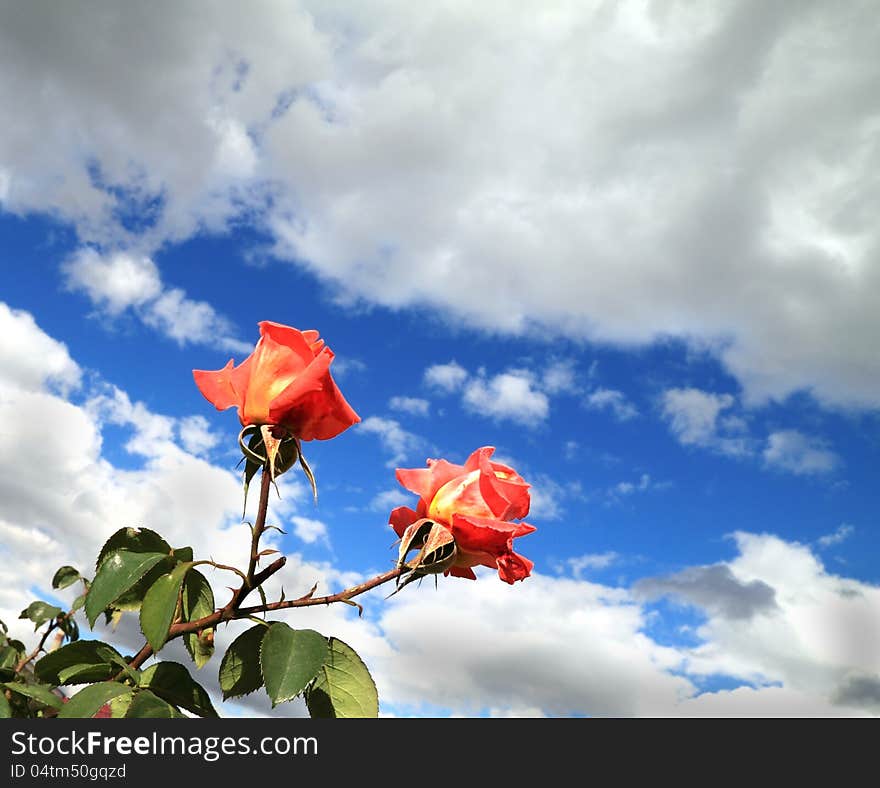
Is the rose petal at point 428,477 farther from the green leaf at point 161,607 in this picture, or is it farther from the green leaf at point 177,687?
the green leaf at point 177,687

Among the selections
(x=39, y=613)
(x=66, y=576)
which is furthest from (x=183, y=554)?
(x=66, y=576)

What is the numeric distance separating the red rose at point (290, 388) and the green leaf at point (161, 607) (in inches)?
22.6

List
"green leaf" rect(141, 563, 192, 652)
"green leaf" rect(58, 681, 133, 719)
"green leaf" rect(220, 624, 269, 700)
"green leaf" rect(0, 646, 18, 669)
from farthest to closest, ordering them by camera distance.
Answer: "green leaf" rect(0, 646, 18, 669) → "green leaf" rect(220, 624, 269, 700) → "green leaf" rect(141, 563, 192, 652) → "green leaf" rect(58, 681, 133, 719)

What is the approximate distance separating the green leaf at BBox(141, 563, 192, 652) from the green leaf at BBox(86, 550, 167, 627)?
0.38 feet

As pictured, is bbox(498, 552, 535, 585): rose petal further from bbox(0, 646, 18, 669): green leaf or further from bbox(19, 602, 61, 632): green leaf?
bbox(19, 602, 61, 632): green leaf

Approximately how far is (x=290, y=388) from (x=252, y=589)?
0.68 meters

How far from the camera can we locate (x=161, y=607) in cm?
257

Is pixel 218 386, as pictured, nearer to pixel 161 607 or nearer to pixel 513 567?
pixel 161 607

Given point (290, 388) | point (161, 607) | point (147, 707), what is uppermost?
point (290, 388)

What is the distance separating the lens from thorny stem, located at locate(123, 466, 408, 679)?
259cm

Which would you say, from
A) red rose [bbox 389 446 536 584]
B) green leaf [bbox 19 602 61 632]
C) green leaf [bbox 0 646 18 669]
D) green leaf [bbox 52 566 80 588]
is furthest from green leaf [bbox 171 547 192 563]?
green leaf [bbox 52 566 80 588]

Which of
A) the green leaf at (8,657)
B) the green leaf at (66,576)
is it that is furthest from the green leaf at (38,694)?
the green leaf at (66,576)
